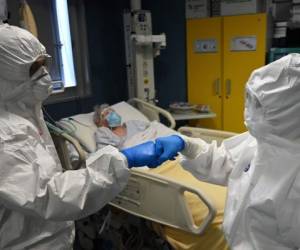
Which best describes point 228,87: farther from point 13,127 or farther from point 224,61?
point 13,127

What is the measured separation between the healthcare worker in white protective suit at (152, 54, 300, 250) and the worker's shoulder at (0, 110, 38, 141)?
84 cm

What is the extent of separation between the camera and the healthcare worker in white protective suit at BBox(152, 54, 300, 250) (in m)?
1.10

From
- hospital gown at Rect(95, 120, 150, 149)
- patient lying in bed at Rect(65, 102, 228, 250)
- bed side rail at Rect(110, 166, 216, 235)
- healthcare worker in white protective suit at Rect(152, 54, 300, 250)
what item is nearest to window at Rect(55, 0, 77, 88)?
patient lying in bed at Rect(65, 102, 228, 250)

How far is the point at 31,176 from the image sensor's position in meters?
1.19

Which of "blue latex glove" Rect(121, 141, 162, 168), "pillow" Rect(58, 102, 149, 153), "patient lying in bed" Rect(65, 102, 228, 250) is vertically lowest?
"patient lying in bed" Rect(65, 102, 228, 250)

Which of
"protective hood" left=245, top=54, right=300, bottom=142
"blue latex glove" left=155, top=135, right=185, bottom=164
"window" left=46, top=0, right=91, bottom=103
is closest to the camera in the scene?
"protective hood" left=245, top=54, right=300, bottom=142

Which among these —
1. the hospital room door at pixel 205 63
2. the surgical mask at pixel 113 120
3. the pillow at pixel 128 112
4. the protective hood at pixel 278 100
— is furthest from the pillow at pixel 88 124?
the protective hood at pixel 278 100

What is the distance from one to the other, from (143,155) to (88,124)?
1538 millimetres

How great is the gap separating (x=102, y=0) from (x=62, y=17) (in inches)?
20.1

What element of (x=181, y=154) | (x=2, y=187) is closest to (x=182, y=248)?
(x=181, y=154)

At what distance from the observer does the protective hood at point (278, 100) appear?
3.58 ft

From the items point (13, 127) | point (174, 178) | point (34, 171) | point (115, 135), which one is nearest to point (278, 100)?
point (34, 171)

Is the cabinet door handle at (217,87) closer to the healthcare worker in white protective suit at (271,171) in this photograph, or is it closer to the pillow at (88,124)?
the pillow at (88,124)

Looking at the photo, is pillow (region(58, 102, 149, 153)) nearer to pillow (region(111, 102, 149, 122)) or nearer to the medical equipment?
pillow (region(111, 102, 149, 122))
